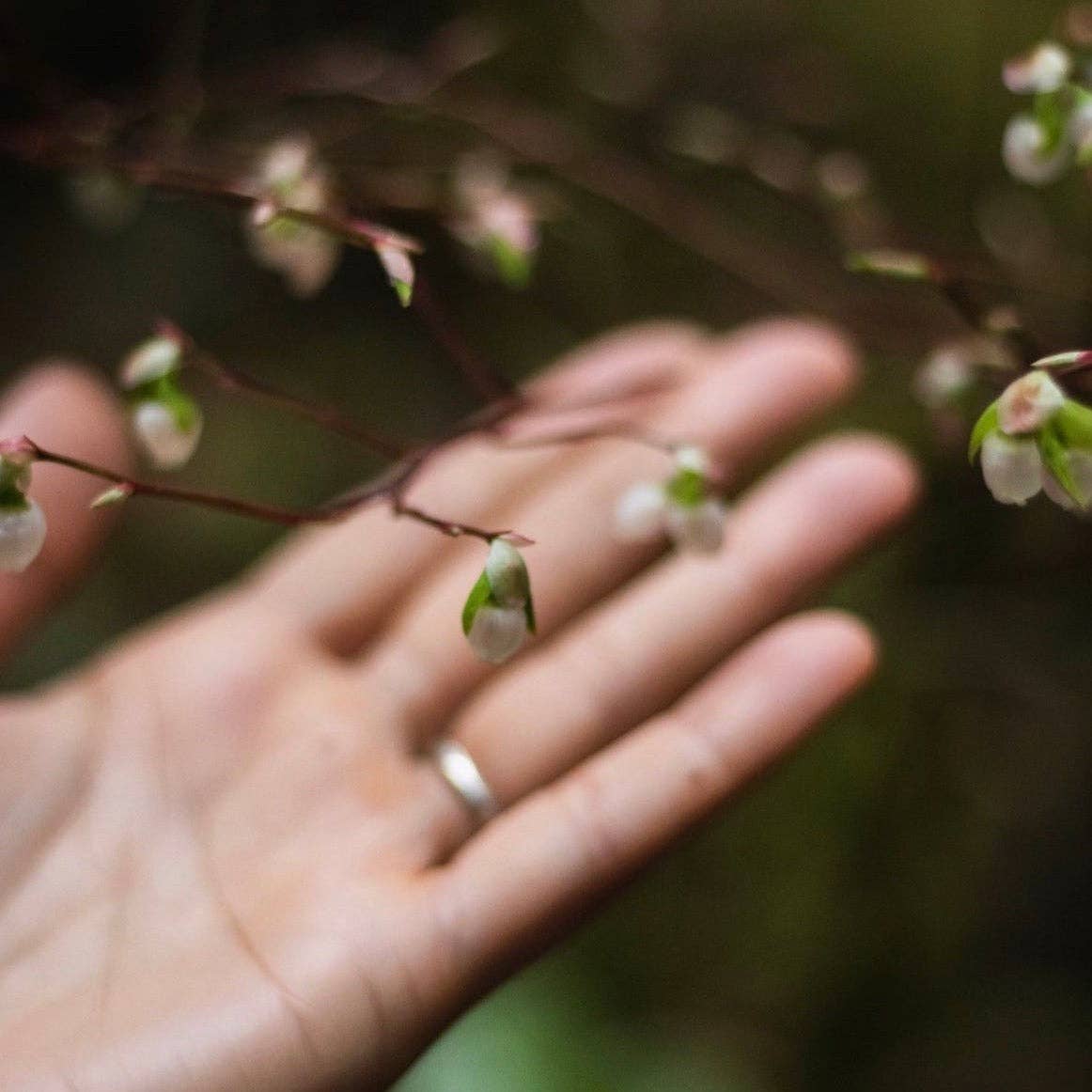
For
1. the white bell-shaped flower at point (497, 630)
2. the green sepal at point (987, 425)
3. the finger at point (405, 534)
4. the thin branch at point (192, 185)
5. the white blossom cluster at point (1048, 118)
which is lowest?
the finger at point (405, 534)

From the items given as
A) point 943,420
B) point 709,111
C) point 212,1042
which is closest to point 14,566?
point 212,1042

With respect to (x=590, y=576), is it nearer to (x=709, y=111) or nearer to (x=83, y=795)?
(x=83, y=795)

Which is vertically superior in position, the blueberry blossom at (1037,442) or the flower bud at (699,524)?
the blueberry blossom at (1037,442)

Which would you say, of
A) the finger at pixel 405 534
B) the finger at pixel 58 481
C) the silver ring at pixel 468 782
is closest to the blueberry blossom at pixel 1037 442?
the silver ring at pixel 468 782

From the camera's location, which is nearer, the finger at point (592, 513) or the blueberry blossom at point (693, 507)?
the blueberry blossom at point (693, 507)

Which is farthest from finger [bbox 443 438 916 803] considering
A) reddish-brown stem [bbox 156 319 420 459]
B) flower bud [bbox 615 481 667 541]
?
reddish-brown stem [bbox 156 319 420 459]

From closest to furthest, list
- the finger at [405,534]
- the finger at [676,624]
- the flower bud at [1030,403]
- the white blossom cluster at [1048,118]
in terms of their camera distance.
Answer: the flower bud at [1030,403] → the white blossom cluster at [1048,118] → the finger at [676,624] → the finger at [405,534]

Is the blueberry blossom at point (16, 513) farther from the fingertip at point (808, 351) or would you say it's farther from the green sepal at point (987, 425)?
the fingertip at point (808, 351)

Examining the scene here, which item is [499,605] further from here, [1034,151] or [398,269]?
[1034,151]
